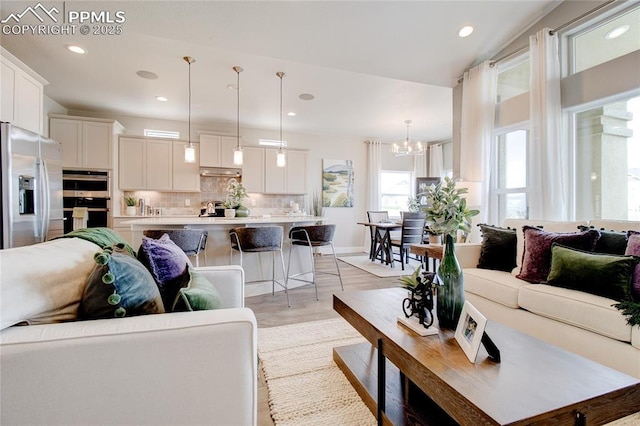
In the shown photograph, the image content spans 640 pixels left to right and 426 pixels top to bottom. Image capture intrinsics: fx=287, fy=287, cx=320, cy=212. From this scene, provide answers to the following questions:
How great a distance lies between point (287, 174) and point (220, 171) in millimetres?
1417

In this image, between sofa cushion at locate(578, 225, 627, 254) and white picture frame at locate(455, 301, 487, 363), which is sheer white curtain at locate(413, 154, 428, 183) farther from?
white picture frame at locate(455, 301, 487, 363)

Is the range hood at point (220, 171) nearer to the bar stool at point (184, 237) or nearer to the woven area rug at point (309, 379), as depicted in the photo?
the bar stool at point (184, 237)

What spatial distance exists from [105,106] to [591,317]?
23.0 feet

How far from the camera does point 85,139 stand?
4.95 metres

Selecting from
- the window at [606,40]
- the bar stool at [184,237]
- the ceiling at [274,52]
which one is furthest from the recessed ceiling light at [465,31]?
the bar stool at [184,237]

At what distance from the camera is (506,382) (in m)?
0.97

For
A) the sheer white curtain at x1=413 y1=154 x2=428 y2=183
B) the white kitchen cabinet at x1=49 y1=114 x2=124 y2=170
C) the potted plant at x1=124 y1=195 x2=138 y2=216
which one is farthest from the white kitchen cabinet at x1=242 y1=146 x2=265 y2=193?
the sheer white curtain at x1=413 y1=154 x2=428 y2=183

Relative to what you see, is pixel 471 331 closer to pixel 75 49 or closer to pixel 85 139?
pixel 75 49

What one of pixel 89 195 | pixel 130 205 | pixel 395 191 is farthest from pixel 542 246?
pixel 89 195

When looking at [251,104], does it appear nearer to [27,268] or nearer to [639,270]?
[27,268]

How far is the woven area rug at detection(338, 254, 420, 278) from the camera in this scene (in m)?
4.79

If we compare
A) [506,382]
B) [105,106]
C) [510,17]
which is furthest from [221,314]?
[105,106]

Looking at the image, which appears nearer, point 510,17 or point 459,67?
point 510,17

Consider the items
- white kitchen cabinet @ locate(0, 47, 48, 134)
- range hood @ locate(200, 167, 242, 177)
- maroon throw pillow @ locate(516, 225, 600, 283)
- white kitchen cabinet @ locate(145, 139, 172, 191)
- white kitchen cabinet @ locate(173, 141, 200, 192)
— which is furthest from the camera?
range hood @ locate(200, 167, 242, 177)
